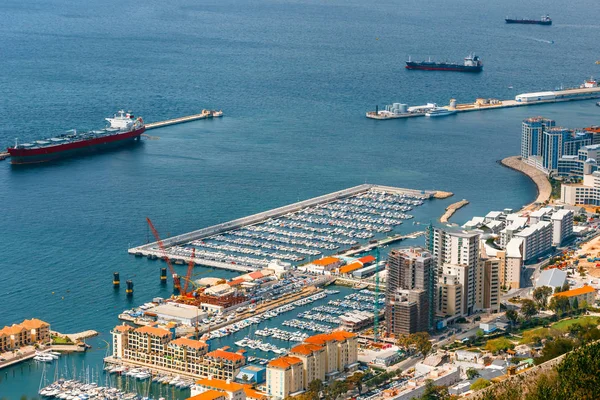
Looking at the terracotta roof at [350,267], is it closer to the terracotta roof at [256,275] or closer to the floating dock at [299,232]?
the floating dock at [299,232]

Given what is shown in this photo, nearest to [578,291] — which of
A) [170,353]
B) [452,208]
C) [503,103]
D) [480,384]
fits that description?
[480,384]

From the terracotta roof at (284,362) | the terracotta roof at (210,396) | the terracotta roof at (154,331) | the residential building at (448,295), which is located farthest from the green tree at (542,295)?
the terracotta roof at (210,396)

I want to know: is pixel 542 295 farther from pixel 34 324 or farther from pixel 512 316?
pixel 34 324

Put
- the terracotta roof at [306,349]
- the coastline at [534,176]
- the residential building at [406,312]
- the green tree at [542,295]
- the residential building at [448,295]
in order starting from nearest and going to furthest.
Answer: the terracotta roof at [306,349]
the residential building at [406,312]
the residential building at [448,295]
the green tree at [542,295]
the coastline at [534,176]

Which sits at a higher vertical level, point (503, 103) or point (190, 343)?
point (503, 103)

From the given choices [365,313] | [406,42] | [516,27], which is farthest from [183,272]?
[516,27]
